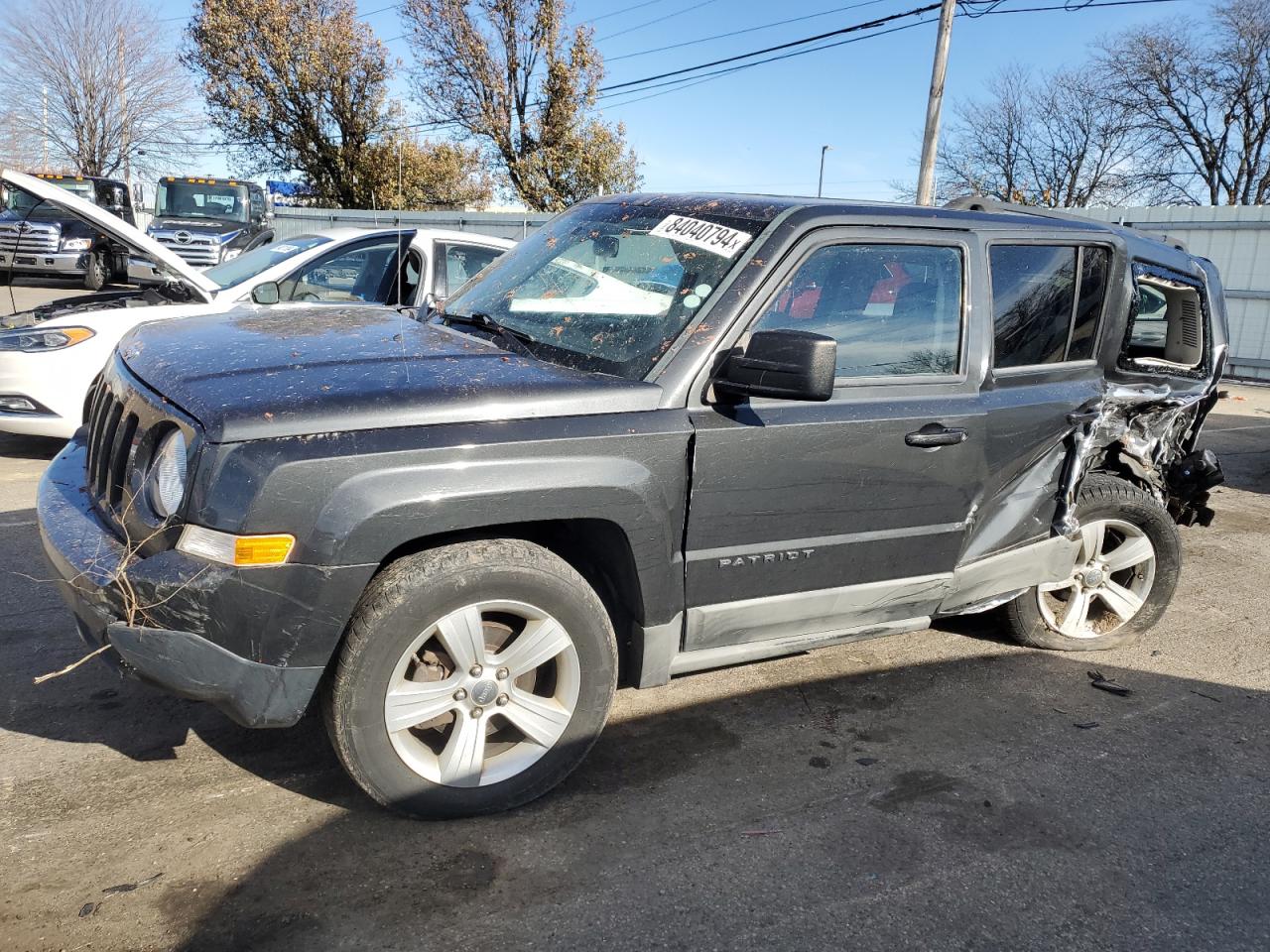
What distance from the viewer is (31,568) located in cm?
472

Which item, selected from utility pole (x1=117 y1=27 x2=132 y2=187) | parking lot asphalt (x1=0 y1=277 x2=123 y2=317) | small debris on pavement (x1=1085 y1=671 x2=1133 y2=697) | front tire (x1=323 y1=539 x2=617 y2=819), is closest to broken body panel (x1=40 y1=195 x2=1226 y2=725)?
front tire (x1=323 y1=539 x2=617 y2=819)

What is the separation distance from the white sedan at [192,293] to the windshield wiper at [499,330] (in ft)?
7.81

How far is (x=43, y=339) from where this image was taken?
6.38 m

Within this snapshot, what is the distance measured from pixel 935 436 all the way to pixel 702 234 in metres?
1.07

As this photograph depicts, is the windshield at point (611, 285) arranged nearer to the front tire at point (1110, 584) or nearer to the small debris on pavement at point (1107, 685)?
the front tire at point (1110, 584)

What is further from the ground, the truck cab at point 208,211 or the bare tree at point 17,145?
the bare tree at point 17,145

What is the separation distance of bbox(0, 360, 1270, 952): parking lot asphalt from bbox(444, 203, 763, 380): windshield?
54.9 inches

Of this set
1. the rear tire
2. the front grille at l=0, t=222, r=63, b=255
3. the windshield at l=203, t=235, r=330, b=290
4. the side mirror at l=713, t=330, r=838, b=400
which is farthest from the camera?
the front grille at l=0, t=222, r=63, b=255

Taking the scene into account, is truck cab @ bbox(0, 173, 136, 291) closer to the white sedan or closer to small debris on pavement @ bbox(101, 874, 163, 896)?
the white sedan

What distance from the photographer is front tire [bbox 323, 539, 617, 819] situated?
8.66 feet

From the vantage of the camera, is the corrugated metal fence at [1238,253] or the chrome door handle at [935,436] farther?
the corrugated metal fence at [1238,253]

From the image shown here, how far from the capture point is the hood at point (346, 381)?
8.34 ft

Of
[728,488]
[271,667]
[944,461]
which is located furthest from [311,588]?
[944,461]

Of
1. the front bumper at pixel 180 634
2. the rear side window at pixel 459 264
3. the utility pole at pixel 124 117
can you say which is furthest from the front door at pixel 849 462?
the utility pole at pixel 124 117
